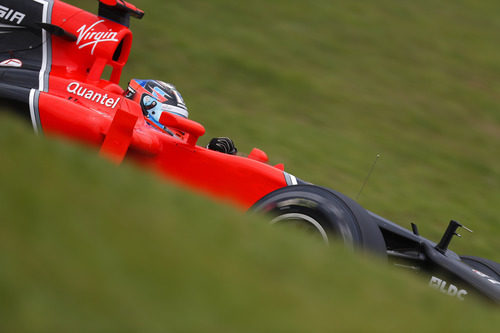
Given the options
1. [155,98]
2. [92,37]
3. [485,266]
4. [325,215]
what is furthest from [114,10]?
[485,266]

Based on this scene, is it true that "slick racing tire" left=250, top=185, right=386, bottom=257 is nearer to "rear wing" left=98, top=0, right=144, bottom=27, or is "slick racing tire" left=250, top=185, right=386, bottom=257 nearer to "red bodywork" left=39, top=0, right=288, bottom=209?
"red bodywork" left=39, top=0, right=288, bottom=209

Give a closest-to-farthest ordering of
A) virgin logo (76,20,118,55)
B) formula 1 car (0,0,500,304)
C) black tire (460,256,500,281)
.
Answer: formula 1 car (0,0,500,304) → black tire (460,256,500,281) → virgin logo (76,20,118,55)

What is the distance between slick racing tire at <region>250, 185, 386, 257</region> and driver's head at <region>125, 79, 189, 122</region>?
1469 mm

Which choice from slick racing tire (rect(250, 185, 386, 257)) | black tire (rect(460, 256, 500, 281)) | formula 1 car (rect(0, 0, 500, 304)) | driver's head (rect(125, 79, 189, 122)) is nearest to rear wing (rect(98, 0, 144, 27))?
formula 1 car (rect(0, 0, 500, 304))

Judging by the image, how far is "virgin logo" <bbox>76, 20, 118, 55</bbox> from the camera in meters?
4.46

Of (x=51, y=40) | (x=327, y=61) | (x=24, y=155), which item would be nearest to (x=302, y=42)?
(x=327, y=61)

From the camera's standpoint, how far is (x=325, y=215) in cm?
303

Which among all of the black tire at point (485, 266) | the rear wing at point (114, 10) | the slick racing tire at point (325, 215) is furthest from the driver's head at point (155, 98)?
the black tire at point (485, 266)

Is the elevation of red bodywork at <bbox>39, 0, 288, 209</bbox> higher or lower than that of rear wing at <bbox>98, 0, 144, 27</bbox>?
lower

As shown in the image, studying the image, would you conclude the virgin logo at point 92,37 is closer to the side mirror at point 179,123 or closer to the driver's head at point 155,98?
the driver's head at point 155,98

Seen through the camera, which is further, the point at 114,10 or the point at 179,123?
the point at 114,10

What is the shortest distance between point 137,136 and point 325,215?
133 cm

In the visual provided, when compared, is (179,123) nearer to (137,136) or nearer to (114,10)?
(137,136)

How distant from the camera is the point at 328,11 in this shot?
37.9ft
